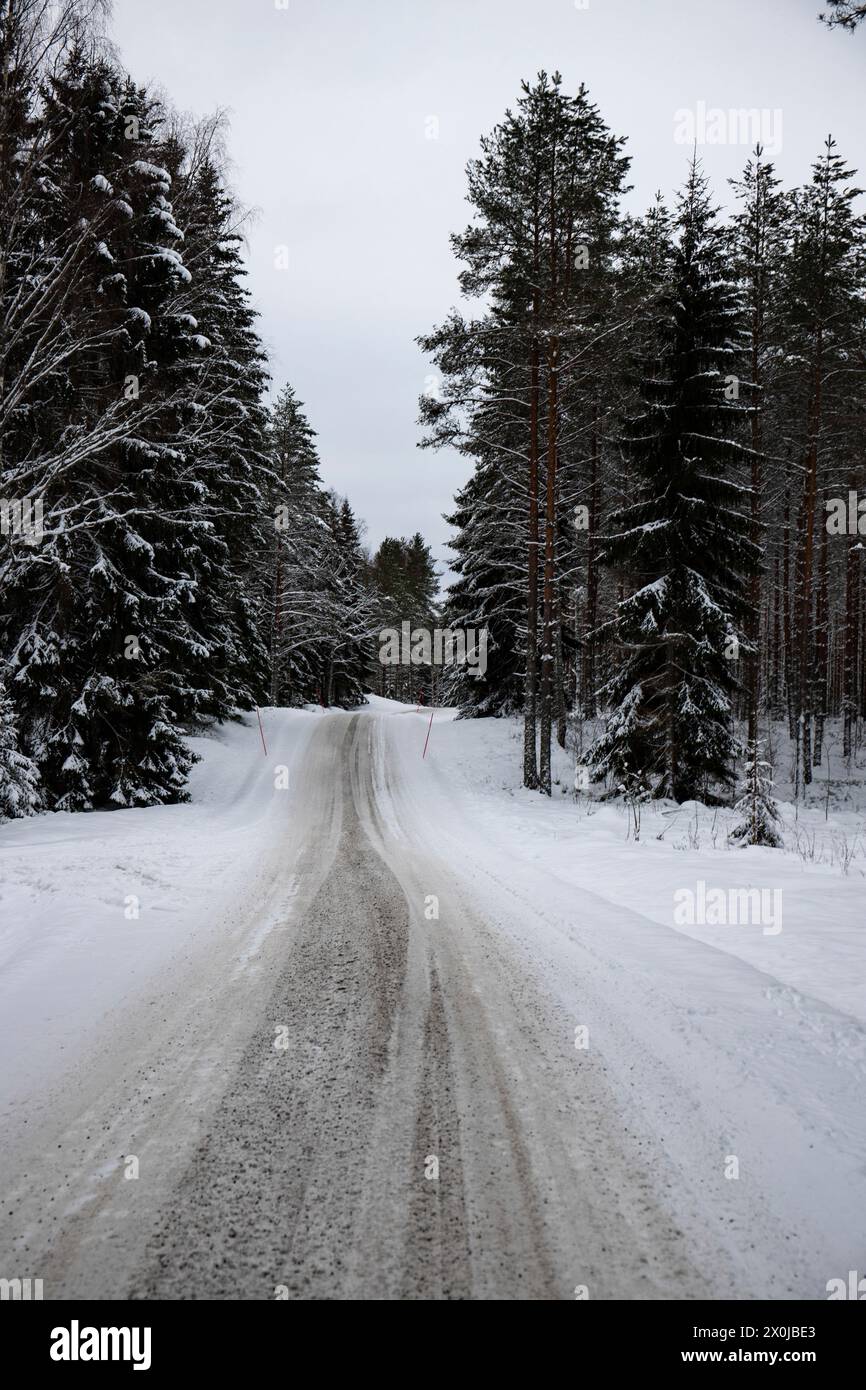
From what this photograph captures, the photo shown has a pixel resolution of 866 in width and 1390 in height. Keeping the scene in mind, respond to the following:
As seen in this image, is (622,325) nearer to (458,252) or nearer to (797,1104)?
(458,252)

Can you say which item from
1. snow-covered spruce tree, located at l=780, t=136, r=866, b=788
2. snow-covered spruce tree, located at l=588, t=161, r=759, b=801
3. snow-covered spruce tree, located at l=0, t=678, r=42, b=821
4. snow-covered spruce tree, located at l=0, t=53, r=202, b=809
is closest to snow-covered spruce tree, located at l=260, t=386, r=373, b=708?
snow-covered spruce tree, located at l=0, t=53, r=202, b=809

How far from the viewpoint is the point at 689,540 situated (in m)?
12.5

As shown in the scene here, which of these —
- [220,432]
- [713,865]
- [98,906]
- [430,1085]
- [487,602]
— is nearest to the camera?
[430,1085]

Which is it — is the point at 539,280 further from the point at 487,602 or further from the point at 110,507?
the point at 487,602

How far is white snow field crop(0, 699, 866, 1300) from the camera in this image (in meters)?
2.18

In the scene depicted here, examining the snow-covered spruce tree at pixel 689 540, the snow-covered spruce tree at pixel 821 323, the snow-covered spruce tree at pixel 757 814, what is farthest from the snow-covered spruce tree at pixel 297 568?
the snow-covered spruce tree at pixel 757 814

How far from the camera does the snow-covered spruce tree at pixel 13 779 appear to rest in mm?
9250

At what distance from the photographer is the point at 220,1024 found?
3.82 metres

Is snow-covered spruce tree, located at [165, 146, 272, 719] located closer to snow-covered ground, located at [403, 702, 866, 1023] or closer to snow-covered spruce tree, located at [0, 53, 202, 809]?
snow-covered spruce tree, located at [0, 53, 202, 809]

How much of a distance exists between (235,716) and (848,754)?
20.6 meters

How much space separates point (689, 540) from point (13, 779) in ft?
41.5

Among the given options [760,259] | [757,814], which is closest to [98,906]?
[757,814]

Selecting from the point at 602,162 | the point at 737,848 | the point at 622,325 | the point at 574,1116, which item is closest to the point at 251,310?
the point at 602,162

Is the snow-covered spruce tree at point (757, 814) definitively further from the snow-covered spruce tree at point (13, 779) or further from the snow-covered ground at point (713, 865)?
the snow-covered spruce tree at point (13, 779)
